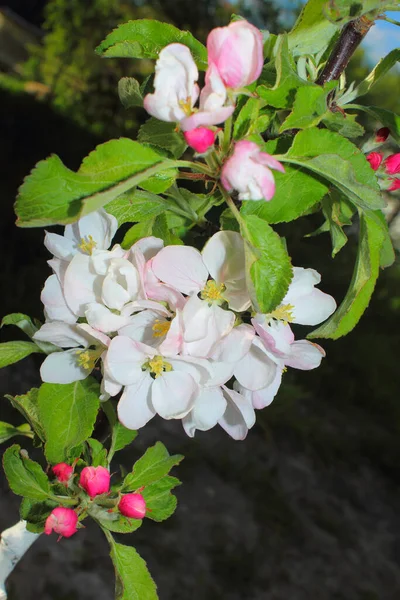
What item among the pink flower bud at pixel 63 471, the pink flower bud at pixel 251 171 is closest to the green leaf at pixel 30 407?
the pink flower bud at pixel 63 471

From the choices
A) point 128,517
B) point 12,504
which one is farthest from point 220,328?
point 12,504

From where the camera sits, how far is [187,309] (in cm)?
49

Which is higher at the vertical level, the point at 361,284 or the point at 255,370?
the point at 361,284

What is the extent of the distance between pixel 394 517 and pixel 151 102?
2.76 metres

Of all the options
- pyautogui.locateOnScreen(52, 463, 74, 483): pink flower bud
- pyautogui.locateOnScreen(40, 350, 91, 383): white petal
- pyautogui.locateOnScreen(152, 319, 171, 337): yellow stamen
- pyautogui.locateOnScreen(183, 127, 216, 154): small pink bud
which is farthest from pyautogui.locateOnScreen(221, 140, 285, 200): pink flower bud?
pyautogui.locateOnScreen(52, 463, 74, 483): pink flower bud

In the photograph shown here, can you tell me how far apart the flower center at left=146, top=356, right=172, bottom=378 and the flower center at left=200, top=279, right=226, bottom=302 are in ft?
0.22

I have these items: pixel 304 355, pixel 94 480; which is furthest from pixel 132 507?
pixel 304 355

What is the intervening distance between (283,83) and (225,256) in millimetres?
149

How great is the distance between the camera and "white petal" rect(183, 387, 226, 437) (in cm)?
57

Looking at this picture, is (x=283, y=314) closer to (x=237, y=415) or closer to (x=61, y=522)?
(x=237, y=415)

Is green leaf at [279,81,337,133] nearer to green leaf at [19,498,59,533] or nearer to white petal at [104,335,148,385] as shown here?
white petal at [104,335,148,385]

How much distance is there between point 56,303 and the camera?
0.57m

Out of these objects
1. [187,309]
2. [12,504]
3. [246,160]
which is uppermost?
[246,160]

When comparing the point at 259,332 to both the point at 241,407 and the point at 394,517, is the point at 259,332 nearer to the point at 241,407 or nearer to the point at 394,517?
the point at 241,407
